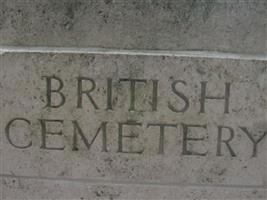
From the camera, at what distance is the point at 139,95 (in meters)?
1.99

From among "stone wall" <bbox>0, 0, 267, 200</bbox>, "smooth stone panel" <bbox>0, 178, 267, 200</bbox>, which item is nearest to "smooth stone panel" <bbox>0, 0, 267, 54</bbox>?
"stone wall" <bbox>0, 0, 267, 200</bbox>

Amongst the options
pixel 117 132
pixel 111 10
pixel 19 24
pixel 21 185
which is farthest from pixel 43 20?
pixel 21 185

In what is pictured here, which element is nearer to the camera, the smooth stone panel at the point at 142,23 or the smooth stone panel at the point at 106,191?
the smooth stone panel at the point at 142,23

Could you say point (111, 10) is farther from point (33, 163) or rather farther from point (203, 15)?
point (33, 163)

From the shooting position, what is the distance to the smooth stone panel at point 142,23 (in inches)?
75.7

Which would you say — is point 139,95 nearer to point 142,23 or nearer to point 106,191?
point 142,23

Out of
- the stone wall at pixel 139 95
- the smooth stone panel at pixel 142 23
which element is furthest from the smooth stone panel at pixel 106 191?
the smooth stone panel at pixel 142 23

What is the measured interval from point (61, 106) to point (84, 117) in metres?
0.08

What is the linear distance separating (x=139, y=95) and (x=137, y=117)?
8cm

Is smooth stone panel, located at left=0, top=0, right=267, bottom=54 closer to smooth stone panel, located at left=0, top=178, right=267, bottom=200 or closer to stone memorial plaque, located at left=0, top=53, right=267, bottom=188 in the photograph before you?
stone memorial plaque, located at left=0, top=53, right=267, bottom=188

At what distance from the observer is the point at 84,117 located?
2.03 meters

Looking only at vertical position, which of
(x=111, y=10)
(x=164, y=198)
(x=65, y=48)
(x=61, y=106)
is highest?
(x=111, y=10)

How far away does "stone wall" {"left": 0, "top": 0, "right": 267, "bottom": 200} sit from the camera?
1941mm

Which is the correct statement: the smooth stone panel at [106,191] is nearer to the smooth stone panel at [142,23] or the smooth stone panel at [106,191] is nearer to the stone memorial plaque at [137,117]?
the stone memorial plaque at [137,117]
